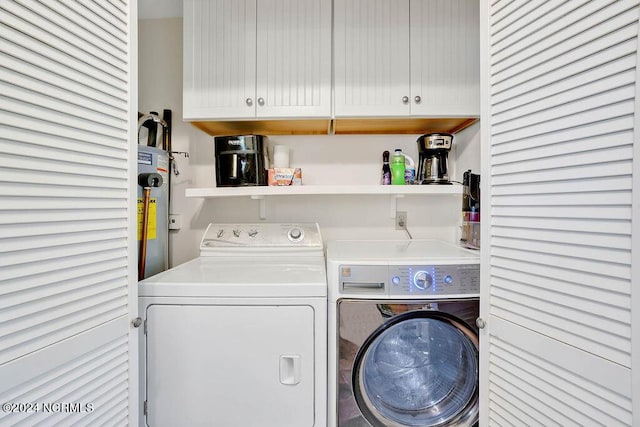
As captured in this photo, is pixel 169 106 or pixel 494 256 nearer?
pixel 494 256

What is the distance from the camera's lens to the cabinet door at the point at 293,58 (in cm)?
153

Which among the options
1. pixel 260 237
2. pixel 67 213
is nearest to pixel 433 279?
pixel 260 237

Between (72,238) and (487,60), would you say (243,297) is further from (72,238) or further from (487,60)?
(487,60)

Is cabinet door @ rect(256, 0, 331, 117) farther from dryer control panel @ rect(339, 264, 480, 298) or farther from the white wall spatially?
dryer control panel @ rect(339, 264, 480, 298)

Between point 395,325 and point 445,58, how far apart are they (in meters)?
1.48

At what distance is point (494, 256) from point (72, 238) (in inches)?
53.0

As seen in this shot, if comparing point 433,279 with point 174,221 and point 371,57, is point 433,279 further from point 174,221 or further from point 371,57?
point 174,221

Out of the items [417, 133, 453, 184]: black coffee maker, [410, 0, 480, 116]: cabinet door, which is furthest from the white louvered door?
[417, 133, 453, 184]: black coffee maker

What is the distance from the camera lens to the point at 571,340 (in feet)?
2.41

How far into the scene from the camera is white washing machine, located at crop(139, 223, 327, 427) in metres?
1.08

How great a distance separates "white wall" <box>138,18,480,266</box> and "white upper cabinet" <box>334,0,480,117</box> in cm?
40

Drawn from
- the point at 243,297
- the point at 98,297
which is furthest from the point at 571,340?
the point at 98,297

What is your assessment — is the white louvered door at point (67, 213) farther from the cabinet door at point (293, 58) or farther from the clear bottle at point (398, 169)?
the clear bottle at point (398, 169)

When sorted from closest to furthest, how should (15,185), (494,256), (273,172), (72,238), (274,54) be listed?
(15,185) < (72,238) < (494,256) < (274,54) < (273,172)
